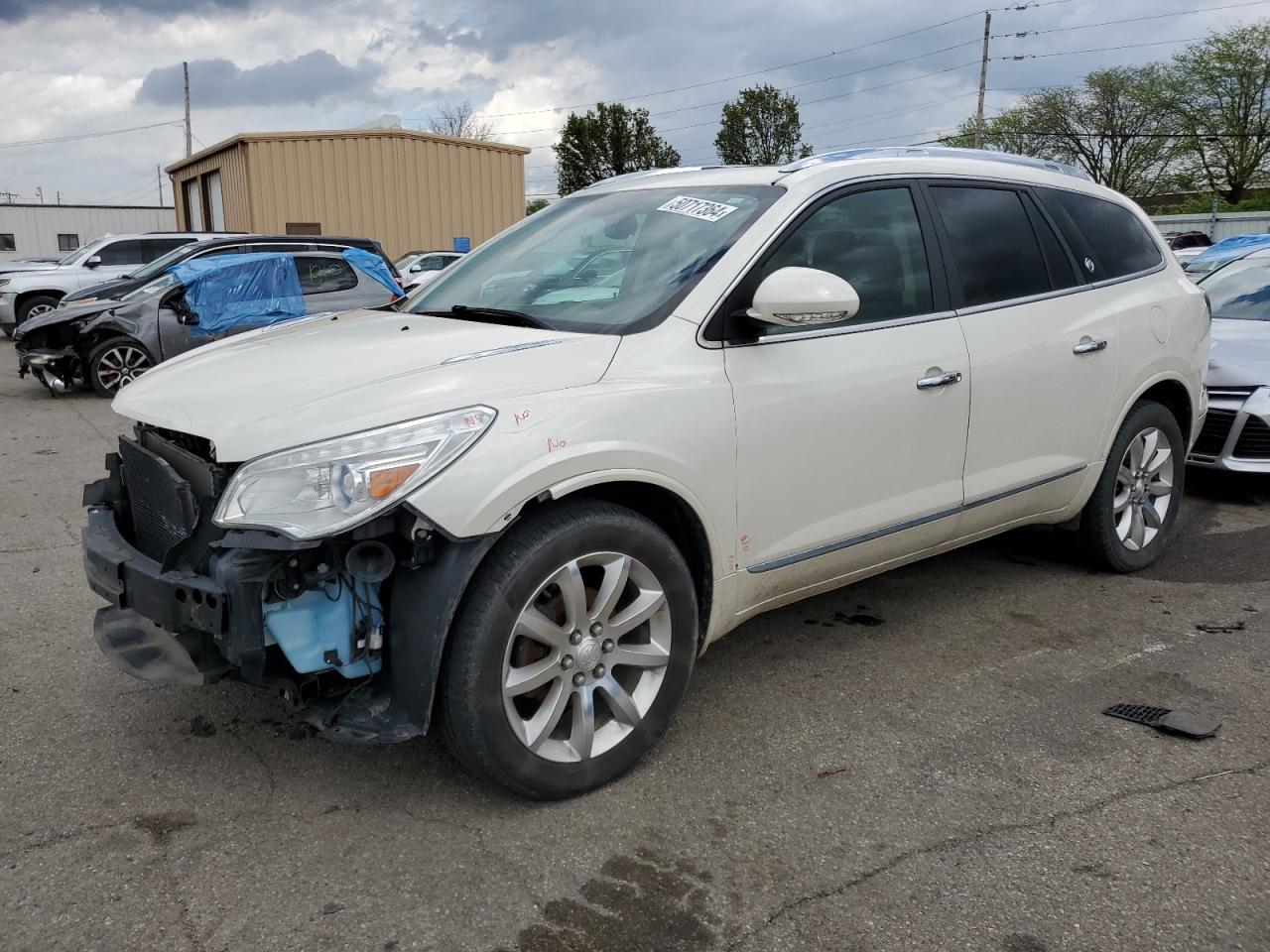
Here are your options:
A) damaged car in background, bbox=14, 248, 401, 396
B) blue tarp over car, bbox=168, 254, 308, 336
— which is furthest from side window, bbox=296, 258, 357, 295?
blue tarp over car, bbox=168, 254, 308, 336

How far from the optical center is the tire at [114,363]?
1052cm

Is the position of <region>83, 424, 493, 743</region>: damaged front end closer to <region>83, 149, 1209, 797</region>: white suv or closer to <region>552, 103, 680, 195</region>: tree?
<region>83, 149, 1209, 797</region>: white suv

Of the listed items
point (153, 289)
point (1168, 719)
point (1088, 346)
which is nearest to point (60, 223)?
point (153, 289)

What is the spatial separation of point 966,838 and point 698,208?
2.13 meters

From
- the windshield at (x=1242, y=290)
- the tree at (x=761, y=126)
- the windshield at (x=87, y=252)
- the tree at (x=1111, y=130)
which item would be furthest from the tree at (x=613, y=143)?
the windshield at (x=1242, y=290)

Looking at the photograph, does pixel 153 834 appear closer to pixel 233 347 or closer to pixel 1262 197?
pixel 233 347

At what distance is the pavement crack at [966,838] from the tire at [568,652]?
2.26ft

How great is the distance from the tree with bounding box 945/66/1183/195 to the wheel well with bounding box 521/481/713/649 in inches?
2020

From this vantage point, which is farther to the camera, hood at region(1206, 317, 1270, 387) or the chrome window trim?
hood at region(1206, 317, 1270, 387)

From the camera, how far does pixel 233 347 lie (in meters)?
3.37

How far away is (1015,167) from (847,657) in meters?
2.14

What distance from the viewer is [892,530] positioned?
3.61 metres

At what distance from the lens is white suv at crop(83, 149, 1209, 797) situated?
2.56 meters

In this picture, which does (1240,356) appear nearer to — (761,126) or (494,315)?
(494,315)
